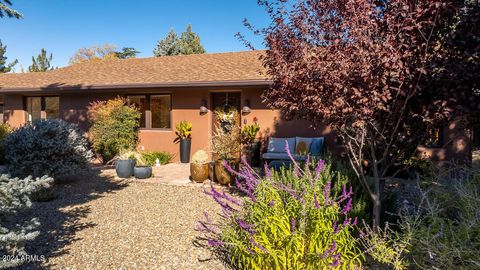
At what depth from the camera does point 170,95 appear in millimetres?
12227

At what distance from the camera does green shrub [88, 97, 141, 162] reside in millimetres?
11500

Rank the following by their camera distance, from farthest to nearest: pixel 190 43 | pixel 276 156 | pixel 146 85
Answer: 1. pixel 190 43
2. pixel 146 85
3. pixel 276 156

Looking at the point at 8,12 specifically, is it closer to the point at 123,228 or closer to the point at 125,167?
the point at 123,228

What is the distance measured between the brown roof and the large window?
734 mm

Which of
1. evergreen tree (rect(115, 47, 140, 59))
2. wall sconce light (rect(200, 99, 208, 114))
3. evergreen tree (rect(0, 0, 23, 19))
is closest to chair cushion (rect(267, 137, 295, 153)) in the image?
wall sconce light (rect(200, 99, 208, 114))

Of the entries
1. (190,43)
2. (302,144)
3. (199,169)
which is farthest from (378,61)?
(190,43)

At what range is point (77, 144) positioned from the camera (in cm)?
766

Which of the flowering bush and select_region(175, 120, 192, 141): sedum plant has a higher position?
select_region(175, 120, 192, 141): sedum plant

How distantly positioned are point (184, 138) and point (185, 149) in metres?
0.38

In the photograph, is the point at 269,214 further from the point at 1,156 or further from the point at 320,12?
the point at 1,156

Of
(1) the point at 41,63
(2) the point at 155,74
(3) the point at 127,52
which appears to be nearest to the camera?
(2) the point at 155,74

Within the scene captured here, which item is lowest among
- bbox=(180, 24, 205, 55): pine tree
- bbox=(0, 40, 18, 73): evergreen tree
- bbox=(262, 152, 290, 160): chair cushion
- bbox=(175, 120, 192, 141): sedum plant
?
bbox=(262, 152, 290, 160): chair cushion

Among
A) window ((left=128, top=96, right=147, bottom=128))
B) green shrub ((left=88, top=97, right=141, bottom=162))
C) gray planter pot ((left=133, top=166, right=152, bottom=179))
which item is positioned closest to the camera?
gray planter pot ((left=133, top=166, right=152, bottom=179))

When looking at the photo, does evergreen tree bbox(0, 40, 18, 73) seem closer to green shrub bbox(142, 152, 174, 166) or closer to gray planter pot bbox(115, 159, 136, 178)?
green shrub bbox(142, 152, 174, 166)
